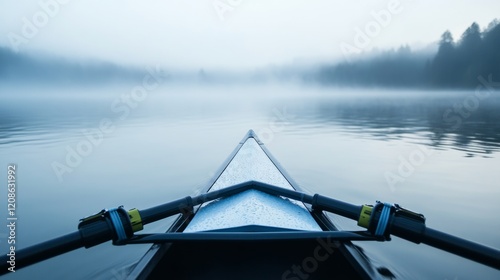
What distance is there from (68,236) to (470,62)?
3681 inches

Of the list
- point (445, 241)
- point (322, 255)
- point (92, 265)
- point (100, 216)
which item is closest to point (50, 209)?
point (92, 265)

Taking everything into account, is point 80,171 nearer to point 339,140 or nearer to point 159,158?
point 159,158

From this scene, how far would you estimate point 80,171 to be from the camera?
7449mm

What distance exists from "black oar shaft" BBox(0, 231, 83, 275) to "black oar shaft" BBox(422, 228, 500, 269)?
223cm
